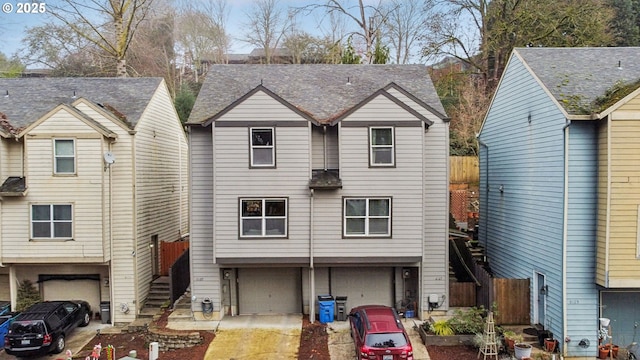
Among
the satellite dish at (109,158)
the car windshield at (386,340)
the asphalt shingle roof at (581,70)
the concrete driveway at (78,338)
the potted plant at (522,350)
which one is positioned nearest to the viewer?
the car windshield at (386,340)

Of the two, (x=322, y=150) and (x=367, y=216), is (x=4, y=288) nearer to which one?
(x=322, y=150)

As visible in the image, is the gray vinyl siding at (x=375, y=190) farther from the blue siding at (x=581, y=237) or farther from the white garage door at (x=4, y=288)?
the white garage door at (x=4, y=288)

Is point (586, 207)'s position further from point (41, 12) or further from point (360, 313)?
point (41, 12)

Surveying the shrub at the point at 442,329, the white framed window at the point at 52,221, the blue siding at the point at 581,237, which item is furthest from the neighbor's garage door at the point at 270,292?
the blue siding at the point at 581,237

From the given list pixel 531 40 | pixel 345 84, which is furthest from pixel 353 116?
pixel 531 40

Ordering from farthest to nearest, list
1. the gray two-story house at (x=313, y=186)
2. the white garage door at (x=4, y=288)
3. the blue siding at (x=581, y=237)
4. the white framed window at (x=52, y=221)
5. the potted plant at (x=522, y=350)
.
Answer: the white garage door at (x=4, y=288)
the white framed window at (x=52, y=221)
the gray two-story house at (x=313, y=186)
the blue siding at (x=581, y=237)
the potted plant at (x=522, y=350)

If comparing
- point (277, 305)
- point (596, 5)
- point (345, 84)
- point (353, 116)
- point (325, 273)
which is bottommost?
point (277, 305)
